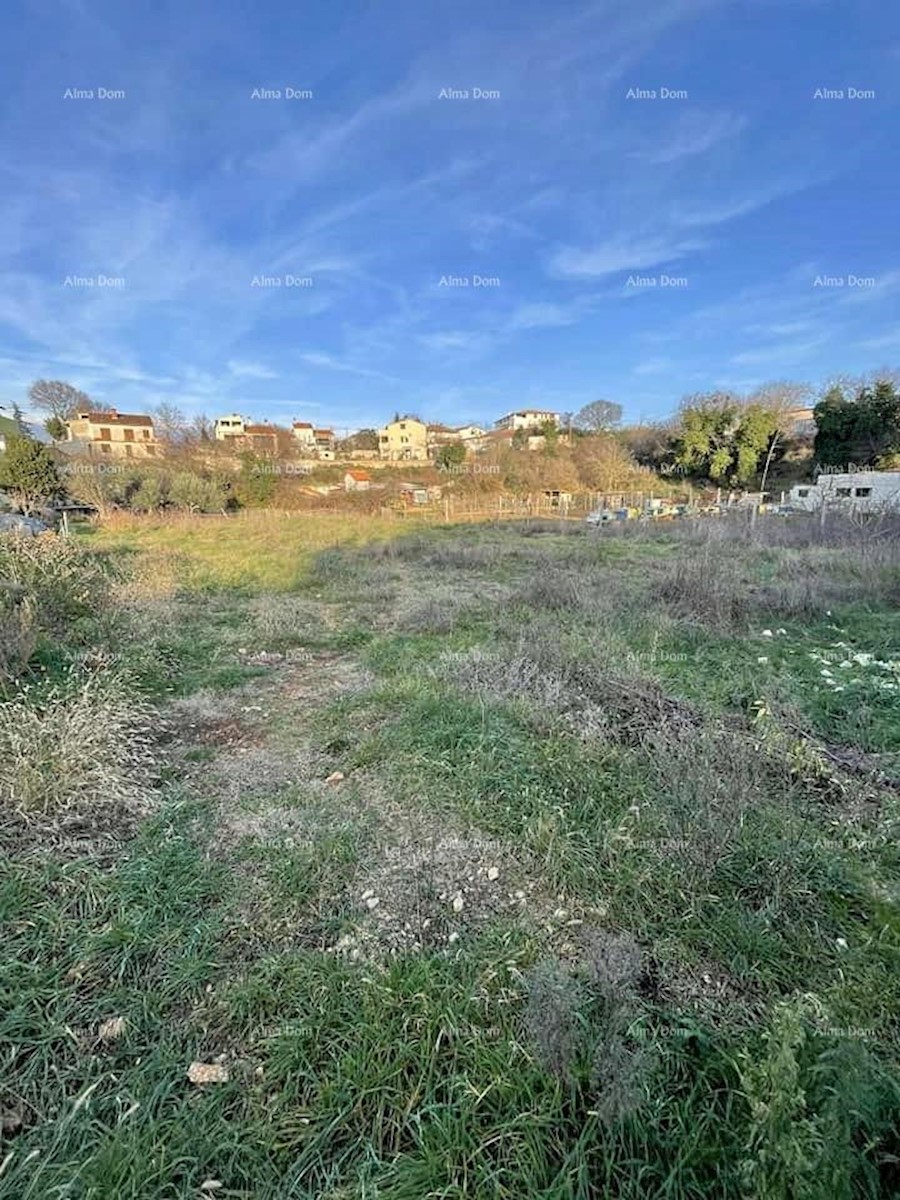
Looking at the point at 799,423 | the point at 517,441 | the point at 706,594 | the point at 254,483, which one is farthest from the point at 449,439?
the point at 706,594

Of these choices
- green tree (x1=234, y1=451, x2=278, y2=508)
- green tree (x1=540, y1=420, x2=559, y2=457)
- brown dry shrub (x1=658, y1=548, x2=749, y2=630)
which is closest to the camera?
brown dry shrub (x1=658, y1=548, x2=749, y2=630)

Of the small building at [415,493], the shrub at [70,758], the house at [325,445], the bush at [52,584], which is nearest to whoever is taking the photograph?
the shrub at [70,758]

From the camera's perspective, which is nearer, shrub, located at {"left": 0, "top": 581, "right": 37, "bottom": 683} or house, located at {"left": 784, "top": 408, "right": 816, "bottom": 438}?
shrub, located at {"left": 0, "top": 581, "right": 37, "bottom": 683}

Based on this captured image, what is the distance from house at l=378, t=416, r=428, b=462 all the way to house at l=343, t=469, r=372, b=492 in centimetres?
723

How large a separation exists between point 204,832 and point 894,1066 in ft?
7.73

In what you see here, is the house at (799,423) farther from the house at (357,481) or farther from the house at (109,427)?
the house at (109,427)

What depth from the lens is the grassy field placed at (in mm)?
1140

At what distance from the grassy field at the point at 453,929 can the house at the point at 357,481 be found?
18.9m

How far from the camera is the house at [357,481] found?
22.4 m

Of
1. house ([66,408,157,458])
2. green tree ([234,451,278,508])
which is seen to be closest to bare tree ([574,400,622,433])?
green tree ([234,451,278,508])

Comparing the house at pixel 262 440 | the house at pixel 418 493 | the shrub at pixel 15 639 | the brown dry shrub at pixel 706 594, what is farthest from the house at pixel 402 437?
the shrub at pixel 15 639

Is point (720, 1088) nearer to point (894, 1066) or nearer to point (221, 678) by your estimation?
point (894, 1066)

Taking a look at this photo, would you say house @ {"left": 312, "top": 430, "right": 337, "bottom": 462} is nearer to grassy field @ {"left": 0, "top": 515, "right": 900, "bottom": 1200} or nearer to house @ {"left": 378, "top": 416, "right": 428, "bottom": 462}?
house @ {"left": 378, "top": 416, "right": 428, "bottom": 462}

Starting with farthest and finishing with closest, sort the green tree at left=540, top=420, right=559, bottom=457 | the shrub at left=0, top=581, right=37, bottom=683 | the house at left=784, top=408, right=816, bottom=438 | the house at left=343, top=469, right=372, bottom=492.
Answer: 1. the green tree at left=540, top=420, right=559, bottom=457
2. the house at left=784, top=408, right=816, bottom=438
3. the house at left=343, top=469, right=372, bottom=492
4. the shrub at left=0, top=581, right=37, bottom=683
